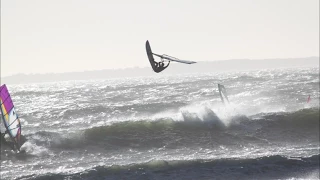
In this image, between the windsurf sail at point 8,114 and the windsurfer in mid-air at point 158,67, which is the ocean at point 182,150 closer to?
the windsurf sail at point 8,114

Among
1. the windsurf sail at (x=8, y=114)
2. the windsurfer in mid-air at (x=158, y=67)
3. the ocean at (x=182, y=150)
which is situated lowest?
the ocean at (x=182, y=150)

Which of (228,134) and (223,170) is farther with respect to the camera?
(228,134)

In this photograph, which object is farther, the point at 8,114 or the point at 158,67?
the point at 8,114

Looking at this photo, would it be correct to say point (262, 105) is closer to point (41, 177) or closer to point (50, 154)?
point (50, 154)

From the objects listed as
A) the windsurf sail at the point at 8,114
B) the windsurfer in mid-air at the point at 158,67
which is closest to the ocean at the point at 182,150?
the windsurf sail at the point at 8,114

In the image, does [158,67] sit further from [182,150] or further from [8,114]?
[8,114]

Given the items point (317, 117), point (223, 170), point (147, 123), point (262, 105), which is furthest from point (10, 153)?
point (262, 105)

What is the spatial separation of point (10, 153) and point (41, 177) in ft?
21.5

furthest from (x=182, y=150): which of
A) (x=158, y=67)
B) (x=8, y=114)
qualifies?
(x=8, y=114)

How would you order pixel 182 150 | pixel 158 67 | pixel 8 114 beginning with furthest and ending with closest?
pixel 182 150 < pixel 8 114 < pixel 158 67

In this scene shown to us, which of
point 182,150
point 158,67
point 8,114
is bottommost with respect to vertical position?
point 182,150

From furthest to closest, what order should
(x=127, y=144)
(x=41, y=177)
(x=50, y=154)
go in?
1. (x=127, y=144)
2. (x=50, y=154)
3. (x=41, y=177)

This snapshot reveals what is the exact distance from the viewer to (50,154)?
19125mm

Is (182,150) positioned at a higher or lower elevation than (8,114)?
lower
